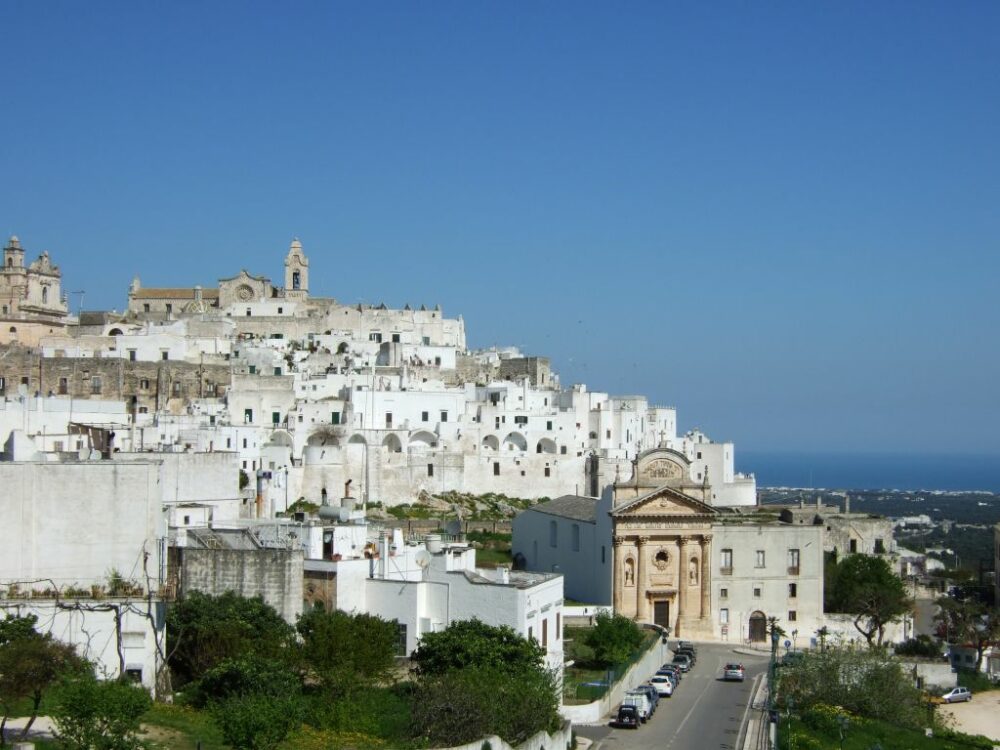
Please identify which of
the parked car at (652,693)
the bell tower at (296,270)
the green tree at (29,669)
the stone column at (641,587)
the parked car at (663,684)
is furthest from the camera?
the bell tower at (296,270)

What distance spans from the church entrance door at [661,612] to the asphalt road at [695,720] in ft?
23.6

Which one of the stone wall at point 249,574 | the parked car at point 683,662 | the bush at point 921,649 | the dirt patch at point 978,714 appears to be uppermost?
the stone wall at point 249,574

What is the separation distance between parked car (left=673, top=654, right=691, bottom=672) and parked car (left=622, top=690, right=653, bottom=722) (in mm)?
7487

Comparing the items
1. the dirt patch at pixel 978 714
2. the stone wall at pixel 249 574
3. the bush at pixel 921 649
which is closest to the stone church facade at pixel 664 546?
the bush at pixel 921 649

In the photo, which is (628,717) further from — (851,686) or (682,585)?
(682,585)

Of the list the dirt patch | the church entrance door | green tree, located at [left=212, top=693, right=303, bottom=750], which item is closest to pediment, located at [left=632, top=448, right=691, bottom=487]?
the church entrance door

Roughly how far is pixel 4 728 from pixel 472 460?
171 ft

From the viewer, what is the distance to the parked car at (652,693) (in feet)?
124

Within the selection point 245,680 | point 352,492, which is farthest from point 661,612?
point 245,680

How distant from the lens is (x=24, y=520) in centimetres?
3219

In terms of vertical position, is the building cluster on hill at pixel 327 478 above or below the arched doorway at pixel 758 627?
above

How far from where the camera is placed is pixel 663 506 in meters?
53.3

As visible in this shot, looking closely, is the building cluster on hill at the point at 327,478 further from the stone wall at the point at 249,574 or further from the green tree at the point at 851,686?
the green tree at the point at 851,686

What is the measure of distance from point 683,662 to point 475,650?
51.1 feet
